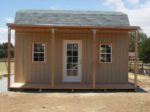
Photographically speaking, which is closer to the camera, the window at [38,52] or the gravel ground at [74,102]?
the gravel ground at [74,102]

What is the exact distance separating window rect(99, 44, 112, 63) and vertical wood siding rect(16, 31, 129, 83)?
0.15 metres

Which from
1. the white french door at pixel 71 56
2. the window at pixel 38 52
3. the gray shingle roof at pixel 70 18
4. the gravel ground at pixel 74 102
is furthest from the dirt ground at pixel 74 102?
the gray shingle roof at pixel 70 18

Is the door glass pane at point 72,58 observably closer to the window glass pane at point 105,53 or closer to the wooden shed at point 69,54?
the wooden shed at point 69,54

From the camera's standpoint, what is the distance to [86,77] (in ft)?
53.2

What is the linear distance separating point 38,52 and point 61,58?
1.12 meters

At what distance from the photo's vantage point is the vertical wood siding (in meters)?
15.9

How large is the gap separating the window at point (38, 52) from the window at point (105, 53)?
277cm

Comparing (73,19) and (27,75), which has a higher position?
(73,19)

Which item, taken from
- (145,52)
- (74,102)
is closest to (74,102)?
(74,102)

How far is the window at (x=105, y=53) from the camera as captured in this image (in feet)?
53.3

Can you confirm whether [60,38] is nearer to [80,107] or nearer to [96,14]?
[96,14]

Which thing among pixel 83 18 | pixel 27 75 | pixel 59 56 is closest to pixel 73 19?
pixel 83 18

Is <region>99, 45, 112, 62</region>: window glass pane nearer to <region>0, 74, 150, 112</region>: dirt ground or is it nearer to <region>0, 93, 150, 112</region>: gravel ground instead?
<region>0, 74, 150, 112</region>: dirt ground

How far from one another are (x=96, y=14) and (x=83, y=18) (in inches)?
31.9
